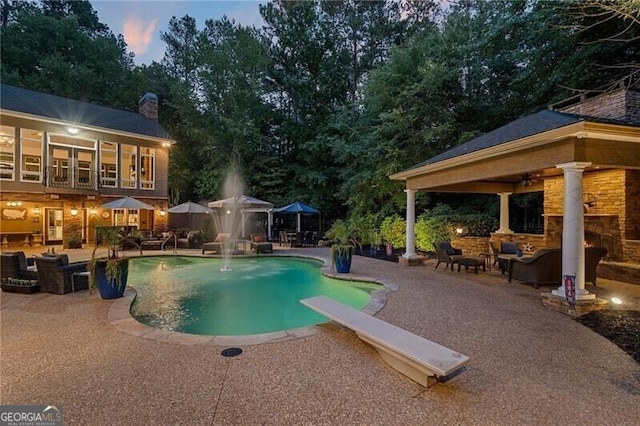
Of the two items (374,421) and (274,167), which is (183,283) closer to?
(374,421)

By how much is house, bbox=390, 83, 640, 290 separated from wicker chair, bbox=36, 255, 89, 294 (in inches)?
337

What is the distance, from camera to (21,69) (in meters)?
20.6

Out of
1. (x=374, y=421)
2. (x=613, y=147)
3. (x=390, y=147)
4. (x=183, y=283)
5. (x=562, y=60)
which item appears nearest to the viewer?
(x=374, y=421)

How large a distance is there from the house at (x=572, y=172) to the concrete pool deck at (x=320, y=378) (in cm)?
238

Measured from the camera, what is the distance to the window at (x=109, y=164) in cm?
1609

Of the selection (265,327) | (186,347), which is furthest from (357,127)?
(186,347)

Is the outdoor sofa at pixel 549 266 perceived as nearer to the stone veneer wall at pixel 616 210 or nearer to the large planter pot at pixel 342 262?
the stone veneer wall at pixel 616 210

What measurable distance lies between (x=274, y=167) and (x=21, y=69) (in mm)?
17461

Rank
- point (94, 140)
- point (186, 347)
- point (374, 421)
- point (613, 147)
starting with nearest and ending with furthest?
point (374, 421) < point (186, 347) < point (613, 147) < point (94, 140)

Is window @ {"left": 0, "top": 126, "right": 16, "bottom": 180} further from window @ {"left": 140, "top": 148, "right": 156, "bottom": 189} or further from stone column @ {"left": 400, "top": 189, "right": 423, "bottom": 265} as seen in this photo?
stone column @ {"left": 400, "top": 189, "right": 423, "bottom": 265}

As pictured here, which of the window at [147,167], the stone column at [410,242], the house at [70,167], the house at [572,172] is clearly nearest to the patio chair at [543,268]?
the house at [572,172]

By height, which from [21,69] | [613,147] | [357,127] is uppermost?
[21,69]

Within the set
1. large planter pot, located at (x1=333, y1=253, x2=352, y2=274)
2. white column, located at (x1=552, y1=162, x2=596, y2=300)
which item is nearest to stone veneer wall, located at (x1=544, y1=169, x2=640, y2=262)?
white column, located at (x1=552, y1=162, x2=596, y2=300)

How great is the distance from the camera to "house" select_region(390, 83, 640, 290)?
516 centimetres
